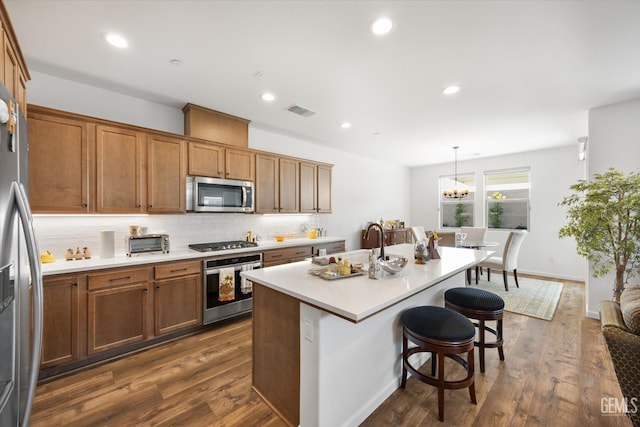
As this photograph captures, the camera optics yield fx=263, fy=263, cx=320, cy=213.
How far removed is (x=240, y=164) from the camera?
3709 millimetres

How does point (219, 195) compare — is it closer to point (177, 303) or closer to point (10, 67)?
point (177, 303)

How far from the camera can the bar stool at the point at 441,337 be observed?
1.67 meters

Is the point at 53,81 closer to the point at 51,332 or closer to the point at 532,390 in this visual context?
the point at 51,332

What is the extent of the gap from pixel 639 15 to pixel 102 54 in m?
4.16

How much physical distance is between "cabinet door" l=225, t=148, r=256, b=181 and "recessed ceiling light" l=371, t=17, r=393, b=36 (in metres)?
2.35

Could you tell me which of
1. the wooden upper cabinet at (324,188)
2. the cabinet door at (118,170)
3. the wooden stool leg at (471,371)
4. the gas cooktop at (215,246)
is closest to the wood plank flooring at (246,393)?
the wooden stool leg at (471,371)

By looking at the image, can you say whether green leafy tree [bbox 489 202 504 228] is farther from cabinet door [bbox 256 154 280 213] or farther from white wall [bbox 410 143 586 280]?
cabinet door [bbox 256 154 280 213]

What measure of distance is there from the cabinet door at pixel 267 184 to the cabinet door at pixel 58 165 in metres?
1.92

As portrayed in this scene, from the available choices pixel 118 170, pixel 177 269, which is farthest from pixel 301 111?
pixel 177 269

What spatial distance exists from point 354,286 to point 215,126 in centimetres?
298

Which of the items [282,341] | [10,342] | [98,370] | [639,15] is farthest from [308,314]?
[639,15]

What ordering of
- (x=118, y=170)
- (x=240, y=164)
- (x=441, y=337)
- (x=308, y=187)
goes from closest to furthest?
(x=441, y=337)
(x=118, y=170)
(x=240, y=164)
(x=308, y=187)

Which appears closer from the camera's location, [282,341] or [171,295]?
[282,341]

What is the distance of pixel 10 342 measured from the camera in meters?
1.00
